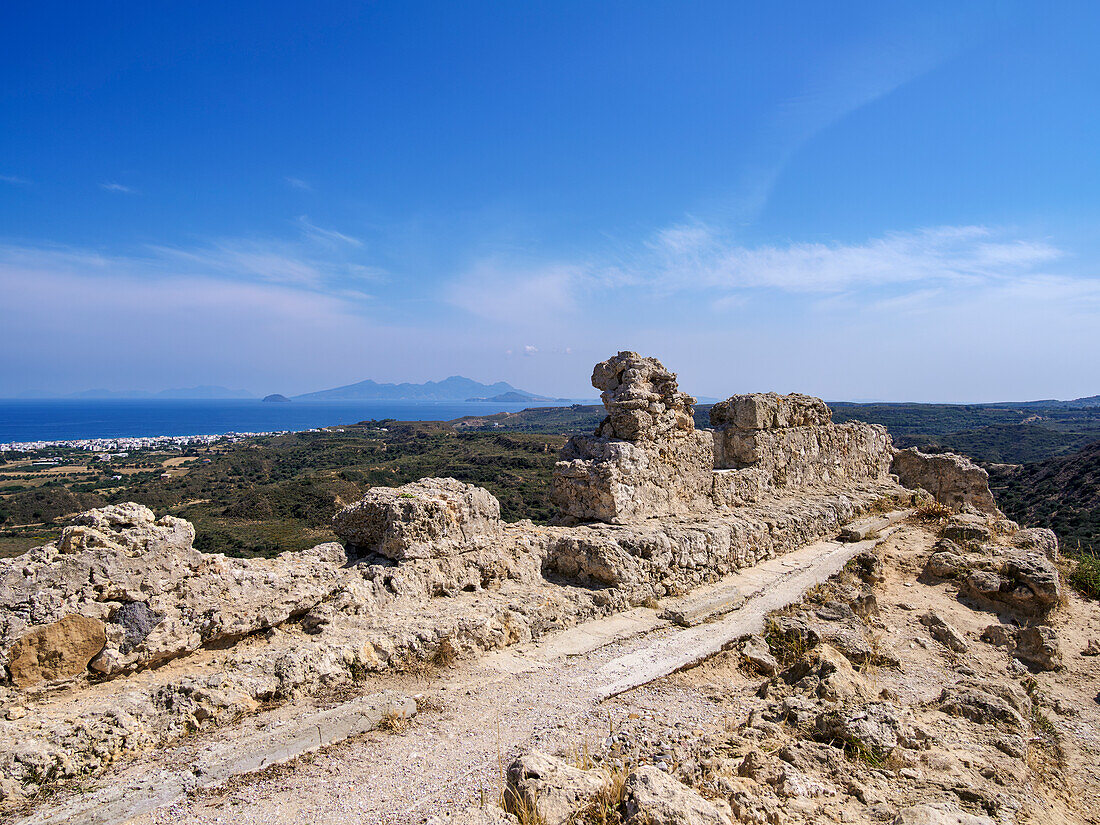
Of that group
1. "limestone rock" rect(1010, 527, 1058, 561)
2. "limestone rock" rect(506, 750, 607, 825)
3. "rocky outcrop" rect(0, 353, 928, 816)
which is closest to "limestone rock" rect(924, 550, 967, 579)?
"limestone rock" rect(1010, 527, 1058, 561)

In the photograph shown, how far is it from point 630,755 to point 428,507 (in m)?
3.36

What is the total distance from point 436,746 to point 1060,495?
112 ft

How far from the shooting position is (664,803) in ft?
9.40

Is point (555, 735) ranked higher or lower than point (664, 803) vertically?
lower

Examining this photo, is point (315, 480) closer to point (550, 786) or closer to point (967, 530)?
point (967, 530)

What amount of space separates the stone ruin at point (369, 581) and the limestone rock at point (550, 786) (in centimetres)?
214

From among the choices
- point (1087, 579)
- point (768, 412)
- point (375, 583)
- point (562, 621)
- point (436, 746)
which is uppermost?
point (768, 412)

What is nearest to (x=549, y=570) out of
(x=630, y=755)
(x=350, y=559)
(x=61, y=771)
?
(x=350, y=559)

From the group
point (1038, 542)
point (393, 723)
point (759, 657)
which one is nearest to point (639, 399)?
point (759, 657)

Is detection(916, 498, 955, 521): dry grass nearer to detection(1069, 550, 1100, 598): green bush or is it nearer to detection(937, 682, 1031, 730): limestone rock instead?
detection(1069, 550, 1100, 598): green bush

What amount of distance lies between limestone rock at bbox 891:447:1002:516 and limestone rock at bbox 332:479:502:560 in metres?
14.1

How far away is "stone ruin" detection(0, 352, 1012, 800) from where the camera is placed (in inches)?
151

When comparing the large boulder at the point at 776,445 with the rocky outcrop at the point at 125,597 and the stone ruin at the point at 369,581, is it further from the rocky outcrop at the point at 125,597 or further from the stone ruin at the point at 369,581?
the rocky outcrop at the point at 125,597

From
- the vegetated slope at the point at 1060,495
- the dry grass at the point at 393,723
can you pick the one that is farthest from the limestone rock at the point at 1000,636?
the vegetated slope at the point at 1060,495
